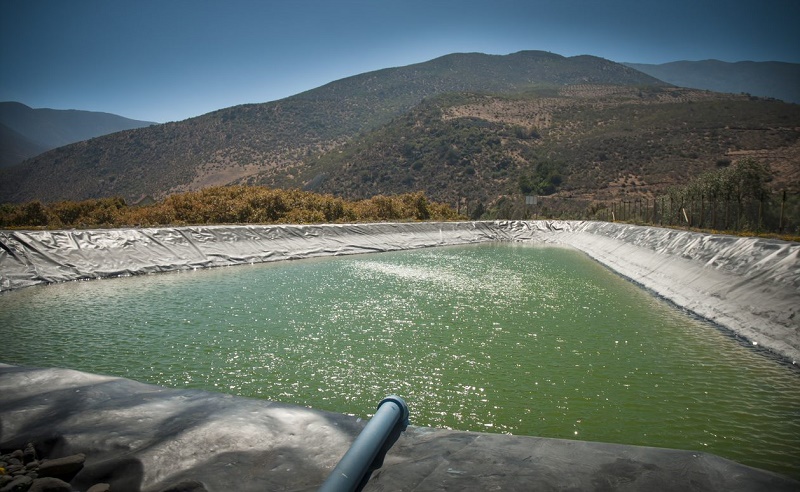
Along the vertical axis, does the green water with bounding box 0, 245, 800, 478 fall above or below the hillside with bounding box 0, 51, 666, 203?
below

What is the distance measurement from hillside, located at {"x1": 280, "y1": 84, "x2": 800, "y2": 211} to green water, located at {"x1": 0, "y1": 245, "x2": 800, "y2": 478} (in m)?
48.1

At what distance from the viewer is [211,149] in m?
94.5

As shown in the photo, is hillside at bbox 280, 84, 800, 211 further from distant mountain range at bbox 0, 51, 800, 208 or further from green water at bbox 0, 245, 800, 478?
green water at bbox 0, 245, 800, 478

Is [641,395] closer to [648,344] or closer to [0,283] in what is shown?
[648,344]

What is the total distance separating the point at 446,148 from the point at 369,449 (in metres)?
70.2

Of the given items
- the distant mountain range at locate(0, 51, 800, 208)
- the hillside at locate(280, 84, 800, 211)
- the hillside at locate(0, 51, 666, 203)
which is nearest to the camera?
the hillside at locate(280, 84, 800, 211)

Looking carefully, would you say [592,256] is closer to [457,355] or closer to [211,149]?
[457,355]

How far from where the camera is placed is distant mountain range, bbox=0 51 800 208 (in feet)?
188

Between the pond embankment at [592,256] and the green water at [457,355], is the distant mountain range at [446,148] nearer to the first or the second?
the pond embankment at [592,256]

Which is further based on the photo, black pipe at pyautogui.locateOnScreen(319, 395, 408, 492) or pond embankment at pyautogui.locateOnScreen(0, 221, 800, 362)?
pond embankment at pyautogui.locateOnScreen(0, 221, 800, 362)

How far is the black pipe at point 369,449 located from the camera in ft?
7.50

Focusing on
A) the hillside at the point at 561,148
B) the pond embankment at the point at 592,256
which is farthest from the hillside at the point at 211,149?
the pond embankment at the point at 592,256

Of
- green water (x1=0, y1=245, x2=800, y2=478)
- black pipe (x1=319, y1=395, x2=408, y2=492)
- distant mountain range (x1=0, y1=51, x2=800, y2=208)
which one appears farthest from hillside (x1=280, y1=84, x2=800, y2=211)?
black pipe (x1=319, y1=395, x2=408, y2=492)

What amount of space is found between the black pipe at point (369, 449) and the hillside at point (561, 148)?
53.7 meters
